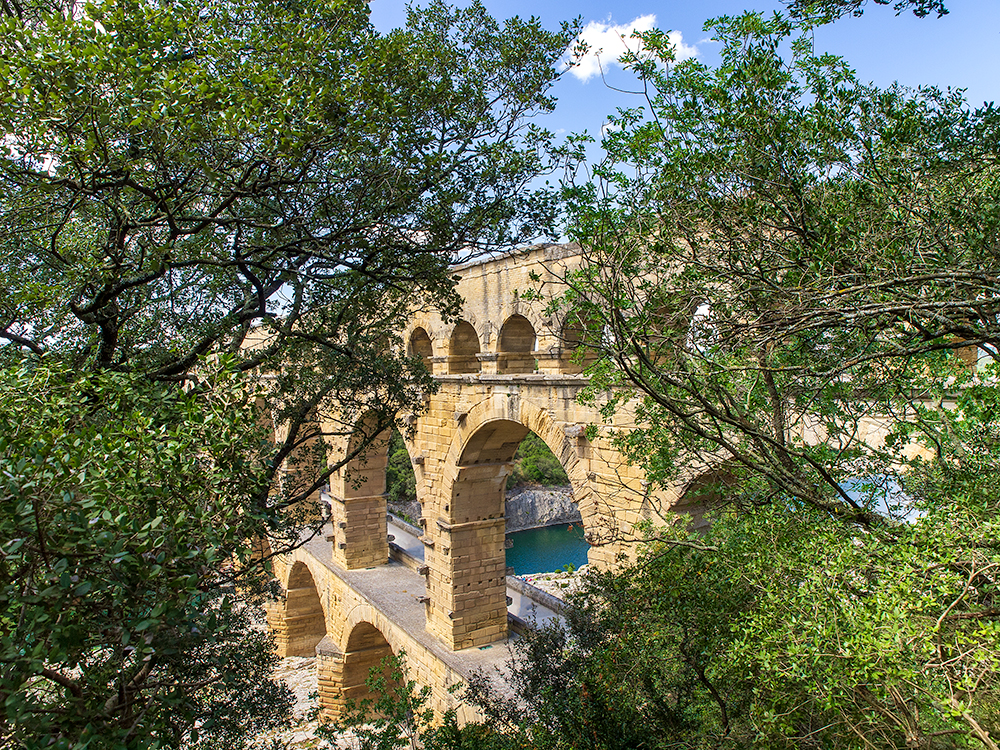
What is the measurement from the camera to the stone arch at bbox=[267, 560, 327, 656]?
1516 cm

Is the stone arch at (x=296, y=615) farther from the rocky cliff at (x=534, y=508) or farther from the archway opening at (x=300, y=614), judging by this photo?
the rocky cliff at (x=534, y=508)

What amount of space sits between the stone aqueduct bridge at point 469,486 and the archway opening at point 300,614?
284cm

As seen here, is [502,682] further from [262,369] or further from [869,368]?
[869,368]

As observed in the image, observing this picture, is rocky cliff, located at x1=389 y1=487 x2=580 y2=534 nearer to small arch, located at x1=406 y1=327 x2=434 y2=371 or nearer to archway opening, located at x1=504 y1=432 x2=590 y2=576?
archway opening, located at x1=504 y1=432 x2=590 y2=576

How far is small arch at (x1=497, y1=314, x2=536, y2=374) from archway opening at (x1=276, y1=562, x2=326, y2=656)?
30.5 feet

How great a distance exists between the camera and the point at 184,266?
12.3ft

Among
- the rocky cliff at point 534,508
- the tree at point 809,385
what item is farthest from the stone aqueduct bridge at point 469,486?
the rocky cliff at point 534,508

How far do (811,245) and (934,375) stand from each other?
0.97 metres

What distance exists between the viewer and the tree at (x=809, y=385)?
2.29 meters

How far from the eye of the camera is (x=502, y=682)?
7855 millimetres

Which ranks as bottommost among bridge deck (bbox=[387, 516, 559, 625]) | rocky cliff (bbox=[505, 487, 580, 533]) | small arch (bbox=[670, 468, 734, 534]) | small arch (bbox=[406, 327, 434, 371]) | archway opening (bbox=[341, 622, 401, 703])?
archway opening (bbox=[341, 622, 401, 703])

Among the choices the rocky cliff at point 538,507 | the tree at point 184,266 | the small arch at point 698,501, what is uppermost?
the tree at point 184,266

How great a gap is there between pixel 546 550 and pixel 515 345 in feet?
63.0

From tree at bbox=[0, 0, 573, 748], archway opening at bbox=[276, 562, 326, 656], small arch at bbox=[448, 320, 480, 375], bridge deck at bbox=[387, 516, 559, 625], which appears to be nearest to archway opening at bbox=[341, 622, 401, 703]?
bridge deck at bbox=[387, 516, 559, 625]
